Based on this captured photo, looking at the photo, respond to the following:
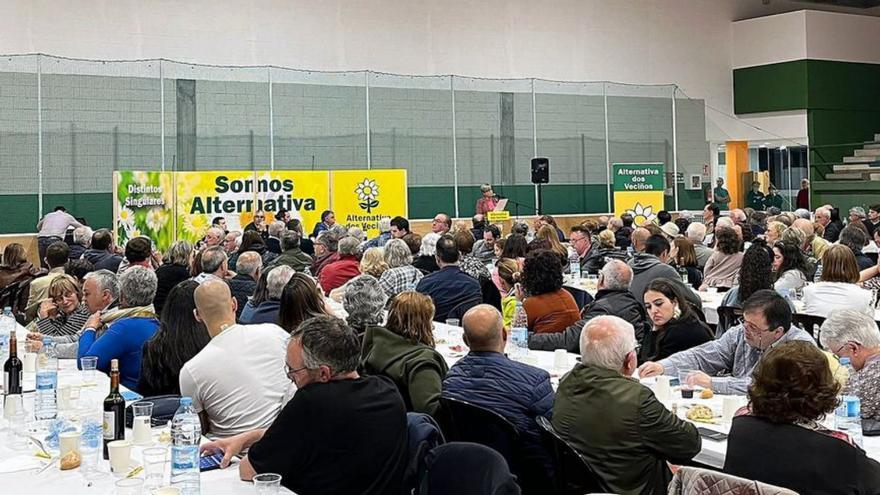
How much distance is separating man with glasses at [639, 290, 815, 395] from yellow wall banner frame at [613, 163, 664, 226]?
1455cm

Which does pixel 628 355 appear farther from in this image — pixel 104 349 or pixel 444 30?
pixel 444 30

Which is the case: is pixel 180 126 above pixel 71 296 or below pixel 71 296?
above

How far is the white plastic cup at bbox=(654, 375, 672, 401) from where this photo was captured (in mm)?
4641

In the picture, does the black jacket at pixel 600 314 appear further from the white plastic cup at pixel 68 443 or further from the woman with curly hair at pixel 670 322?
the white plastic cup at pixel 68 443

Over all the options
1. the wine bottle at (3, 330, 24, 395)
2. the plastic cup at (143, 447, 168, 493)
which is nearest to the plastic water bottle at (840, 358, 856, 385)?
the plastic cup at (143, 447, 168, 493)

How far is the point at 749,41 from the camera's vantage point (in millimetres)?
24578

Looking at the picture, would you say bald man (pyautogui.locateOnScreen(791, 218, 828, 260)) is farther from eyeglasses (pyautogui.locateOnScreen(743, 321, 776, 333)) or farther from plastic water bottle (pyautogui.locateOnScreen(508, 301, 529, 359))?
eyeglasses (pyautogui.locateOnScreen(743, 321, 776, 333))

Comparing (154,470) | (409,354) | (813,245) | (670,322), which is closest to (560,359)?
(670,322)

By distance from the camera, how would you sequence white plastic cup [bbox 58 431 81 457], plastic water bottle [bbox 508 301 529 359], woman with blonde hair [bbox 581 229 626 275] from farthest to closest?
woman with blonde hair [bbox 581 229 626 275] < plastic water bottle [bbox 508 301 529 359] < white plastic cup [bbox 58 431 81 457]

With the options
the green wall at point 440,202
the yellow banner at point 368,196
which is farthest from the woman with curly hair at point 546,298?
the green wall at point 440,202

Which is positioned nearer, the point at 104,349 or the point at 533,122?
the point at 104,349

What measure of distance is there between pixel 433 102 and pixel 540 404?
15549 millimetres

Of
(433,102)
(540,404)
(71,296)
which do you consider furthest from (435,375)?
(433,102)

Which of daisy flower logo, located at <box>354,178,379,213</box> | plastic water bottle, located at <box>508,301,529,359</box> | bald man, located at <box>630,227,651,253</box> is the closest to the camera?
plastic water bottle, located at <box>508,301,529,359</box>
